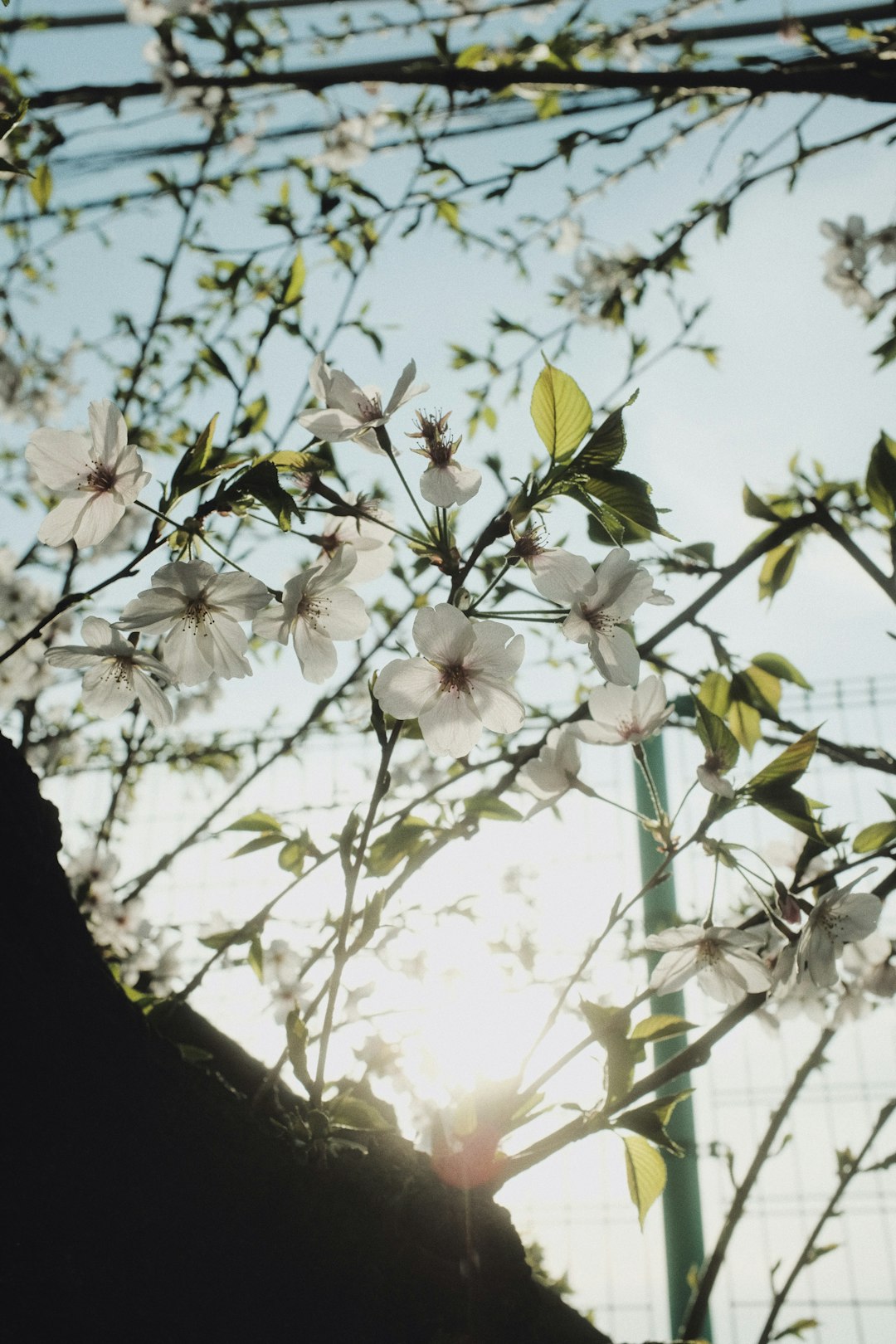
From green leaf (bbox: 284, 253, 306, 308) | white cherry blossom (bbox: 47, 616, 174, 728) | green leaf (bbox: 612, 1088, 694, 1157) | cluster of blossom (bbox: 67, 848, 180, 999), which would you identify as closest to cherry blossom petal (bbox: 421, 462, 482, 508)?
white cherry blossom (bbox: 47, 616, 174, 728)

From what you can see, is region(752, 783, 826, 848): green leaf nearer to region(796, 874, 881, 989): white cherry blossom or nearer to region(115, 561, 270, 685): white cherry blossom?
region(796, 874, 881, 989): white cherry blossom

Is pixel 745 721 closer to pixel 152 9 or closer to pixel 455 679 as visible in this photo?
pixel 455 679

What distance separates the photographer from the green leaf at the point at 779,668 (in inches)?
33.0

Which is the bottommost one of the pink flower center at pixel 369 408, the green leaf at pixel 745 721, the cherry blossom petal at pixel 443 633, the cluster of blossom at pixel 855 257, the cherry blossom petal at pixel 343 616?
the cherry blossom petal at pixel 443 633

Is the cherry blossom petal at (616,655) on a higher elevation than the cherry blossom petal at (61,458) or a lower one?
lower

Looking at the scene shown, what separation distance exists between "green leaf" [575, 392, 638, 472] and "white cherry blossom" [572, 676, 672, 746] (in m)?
0.18

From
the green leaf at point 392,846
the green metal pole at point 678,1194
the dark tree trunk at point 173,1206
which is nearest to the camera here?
the dark tree trunk at point 173,1206

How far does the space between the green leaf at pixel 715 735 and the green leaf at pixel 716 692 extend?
14 centimetres

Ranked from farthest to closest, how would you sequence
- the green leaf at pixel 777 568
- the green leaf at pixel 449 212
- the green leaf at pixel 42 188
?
the green leaf at pixel 449 212 → the green leaf at pixel 42 188 → the green leaf at pixel 777 568

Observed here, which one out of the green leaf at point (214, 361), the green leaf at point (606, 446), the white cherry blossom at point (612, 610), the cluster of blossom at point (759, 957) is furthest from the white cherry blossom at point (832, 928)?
the green leaf at point (214, 361)

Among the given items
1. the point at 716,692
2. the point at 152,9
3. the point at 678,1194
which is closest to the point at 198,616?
the point at 716,692

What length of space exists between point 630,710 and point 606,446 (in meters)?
0.24

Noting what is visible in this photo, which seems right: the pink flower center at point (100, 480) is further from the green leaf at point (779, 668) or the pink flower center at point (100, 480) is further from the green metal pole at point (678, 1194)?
the green metal pole at point (678, 1194)

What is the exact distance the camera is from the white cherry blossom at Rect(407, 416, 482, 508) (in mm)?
574
